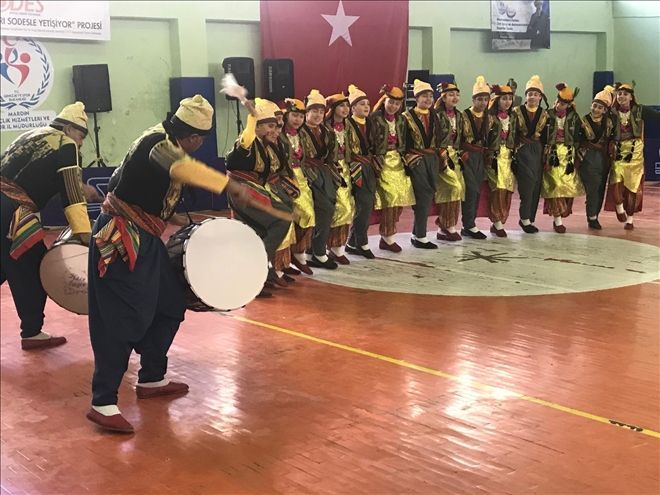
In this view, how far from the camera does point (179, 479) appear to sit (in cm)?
317

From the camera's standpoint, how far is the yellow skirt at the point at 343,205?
274 inches

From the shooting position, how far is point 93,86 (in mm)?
9875

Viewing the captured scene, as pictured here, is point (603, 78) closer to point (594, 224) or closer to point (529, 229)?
point (594, 224)

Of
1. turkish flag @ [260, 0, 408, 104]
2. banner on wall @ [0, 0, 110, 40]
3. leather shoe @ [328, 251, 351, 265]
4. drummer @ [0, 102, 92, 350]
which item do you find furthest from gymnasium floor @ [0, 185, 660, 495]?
turkish flag @ [260, 0, 408, 104]

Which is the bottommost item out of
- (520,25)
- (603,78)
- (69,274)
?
(69,274)

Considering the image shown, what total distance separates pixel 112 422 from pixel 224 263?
0.82 meters

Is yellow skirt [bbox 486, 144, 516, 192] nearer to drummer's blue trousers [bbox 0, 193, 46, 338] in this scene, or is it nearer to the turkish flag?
the turkish flag

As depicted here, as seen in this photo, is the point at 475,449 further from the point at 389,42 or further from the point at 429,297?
the point at 389,42

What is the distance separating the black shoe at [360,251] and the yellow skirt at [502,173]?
4.90ft

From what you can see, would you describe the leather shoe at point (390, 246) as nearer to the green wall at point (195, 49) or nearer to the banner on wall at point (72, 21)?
the green wall at point (195, 49)

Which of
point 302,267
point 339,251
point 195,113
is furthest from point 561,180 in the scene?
point 195,113

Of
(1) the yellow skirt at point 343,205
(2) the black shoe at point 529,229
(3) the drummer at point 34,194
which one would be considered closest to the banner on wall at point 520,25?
(2) the black shoe at point 529,229

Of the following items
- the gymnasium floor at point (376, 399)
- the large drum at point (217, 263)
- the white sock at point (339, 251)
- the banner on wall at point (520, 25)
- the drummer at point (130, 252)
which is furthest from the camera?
the banner on wall at point (520, 25)

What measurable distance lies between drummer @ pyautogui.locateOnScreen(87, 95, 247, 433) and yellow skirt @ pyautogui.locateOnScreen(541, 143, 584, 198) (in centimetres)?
541
